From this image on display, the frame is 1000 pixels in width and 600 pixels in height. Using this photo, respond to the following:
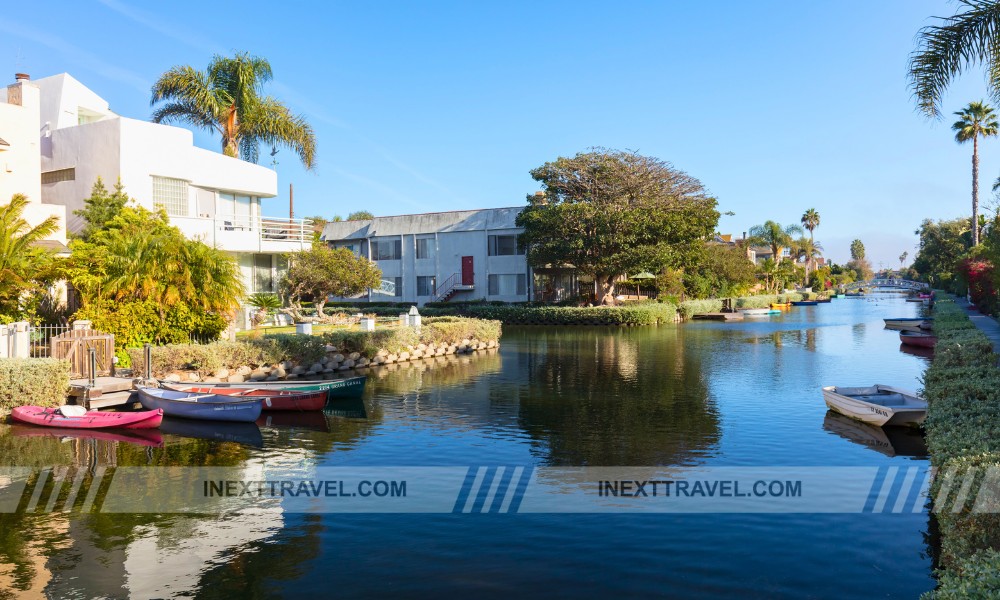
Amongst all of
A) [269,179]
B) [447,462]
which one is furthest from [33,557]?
[269,179]

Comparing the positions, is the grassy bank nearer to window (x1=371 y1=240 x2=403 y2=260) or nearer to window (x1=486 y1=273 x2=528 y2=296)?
window (x1=486 y1=273 x2=528 y2=296)

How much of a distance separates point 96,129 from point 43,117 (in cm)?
890

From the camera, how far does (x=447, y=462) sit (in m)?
13.8

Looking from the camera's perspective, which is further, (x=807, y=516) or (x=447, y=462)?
(x=447, y=462)

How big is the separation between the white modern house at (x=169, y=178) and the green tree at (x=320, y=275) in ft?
3.34

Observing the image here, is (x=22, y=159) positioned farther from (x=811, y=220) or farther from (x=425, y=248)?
(x=811, y=220)

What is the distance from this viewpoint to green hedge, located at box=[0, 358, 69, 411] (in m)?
17.7

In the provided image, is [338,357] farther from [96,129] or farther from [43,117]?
[43,117]

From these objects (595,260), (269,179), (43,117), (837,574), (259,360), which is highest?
(43,117)

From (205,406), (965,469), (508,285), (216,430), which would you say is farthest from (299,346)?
(508,285)

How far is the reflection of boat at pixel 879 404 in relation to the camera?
16.0 m

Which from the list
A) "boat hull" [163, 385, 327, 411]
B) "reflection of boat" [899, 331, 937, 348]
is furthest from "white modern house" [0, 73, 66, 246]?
"reflection of boat" [899, 331, 937, 348]

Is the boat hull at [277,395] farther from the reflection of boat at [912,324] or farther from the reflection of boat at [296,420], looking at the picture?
the reflection of boat at [912,324]

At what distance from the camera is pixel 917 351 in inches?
1316
